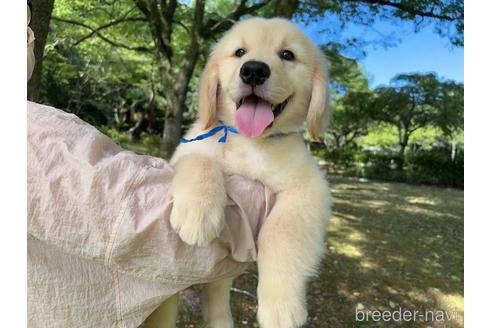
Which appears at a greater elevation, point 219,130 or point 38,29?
point 38,29

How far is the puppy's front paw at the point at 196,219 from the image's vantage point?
115 cm

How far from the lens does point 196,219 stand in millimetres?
1147

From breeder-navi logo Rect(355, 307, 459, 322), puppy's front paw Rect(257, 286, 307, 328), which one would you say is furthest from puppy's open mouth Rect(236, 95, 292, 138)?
breeder-navi logo Rect(355, 307, 459, 322)

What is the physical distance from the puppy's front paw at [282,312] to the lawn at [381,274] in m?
2.37

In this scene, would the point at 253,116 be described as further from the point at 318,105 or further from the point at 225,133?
the point at 318,105

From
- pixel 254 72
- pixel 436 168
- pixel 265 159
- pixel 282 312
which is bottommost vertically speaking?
pixel 436 168

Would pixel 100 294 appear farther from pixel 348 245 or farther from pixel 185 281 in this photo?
pixel 348 245

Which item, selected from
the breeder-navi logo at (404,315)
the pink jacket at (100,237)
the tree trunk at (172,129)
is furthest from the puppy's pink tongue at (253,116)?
the tree trunk at (172,129)

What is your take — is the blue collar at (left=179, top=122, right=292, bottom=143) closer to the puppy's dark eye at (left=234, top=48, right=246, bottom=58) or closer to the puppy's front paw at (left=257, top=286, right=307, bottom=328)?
the puppy's dark eye at (left=234, top=48, right=246, bottom=58)

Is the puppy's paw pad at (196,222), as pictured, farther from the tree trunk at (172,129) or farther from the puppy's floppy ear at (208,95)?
the tree trunk at (172,129)

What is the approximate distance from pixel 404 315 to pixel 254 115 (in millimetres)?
3384

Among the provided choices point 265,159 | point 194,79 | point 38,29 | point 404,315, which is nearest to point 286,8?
point 38,29

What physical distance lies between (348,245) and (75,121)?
17.8ft
